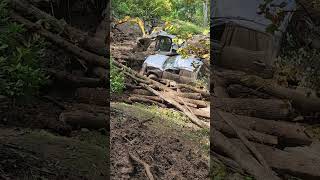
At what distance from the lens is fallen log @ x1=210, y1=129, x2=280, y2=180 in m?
5.09

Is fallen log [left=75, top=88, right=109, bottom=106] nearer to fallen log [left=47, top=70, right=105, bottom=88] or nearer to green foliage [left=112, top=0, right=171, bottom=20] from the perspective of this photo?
fallen log [left=47, top=70, right=105, bottom=88]

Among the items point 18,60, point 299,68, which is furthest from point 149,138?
point 299,68

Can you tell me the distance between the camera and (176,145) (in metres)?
5.41

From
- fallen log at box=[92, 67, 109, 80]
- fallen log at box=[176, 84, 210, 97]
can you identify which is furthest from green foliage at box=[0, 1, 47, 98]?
fallen log at box=[176, 84, 210, 97]

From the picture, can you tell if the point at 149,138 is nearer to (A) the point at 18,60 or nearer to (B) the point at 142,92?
(B) the point at 142,92

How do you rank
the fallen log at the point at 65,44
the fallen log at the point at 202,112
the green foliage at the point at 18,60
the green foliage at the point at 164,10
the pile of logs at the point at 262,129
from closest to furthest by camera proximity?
the green foliage at the point at 18,60 < the fallen log at the point at 65,44 < the pile of logs at the point at 262,129 < the fallen log at the point at 202,112 < the green foliage at the point at 164,10

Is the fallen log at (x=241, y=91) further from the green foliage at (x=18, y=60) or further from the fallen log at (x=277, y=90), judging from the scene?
the green foliage at (x=18, y=60)

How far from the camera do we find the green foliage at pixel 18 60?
4.76 metres

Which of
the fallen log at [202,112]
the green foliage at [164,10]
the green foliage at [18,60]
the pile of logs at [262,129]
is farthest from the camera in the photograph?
the green foliage at [164,10]

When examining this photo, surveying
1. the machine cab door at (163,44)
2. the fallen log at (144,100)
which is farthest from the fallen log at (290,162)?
the machine cab door at (163,44)

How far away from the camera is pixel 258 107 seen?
5.20 m

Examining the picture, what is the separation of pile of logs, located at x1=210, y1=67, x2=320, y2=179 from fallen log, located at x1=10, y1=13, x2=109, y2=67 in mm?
1250

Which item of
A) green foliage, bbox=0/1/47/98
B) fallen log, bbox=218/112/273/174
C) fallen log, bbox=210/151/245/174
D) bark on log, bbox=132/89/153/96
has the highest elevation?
green foliage, bbox=0/1/47/98

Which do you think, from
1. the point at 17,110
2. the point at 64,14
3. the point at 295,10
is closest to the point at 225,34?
the point at 295,10
